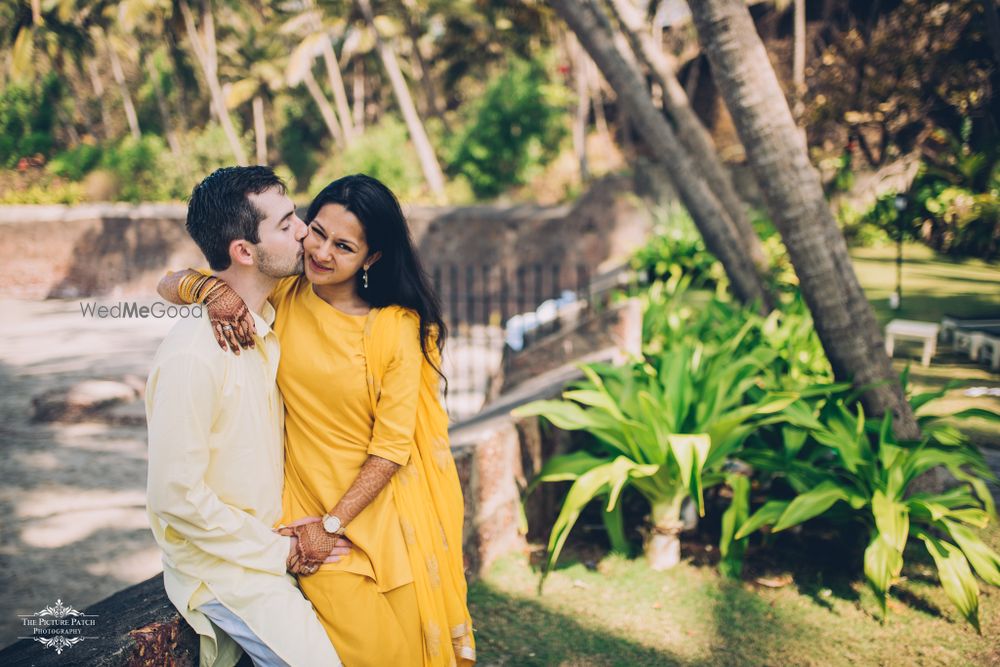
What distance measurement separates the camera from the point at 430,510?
2.23 meters

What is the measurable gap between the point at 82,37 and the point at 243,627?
29.5 meters

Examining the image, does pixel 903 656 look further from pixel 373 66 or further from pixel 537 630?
pixel 373 66

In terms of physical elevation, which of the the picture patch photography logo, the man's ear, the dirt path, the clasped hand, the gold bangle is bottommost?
the dirt path

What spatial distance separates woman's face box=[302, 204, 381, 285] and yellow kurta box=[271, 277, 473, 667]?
0.39 ft

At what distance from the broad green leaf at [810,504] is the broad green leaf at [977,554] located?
1.36 feet

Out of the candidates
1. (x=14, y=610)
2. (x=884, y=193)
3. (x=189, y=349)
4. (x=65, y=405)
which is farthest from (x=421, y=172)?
(x=189, y=349)

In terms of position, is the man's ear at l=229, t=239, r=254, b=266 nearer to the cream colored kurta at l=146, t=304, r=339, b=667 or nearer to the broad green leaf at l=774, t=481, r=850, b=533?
the cream colored kurta at l=146, t=304, r=339, b=667

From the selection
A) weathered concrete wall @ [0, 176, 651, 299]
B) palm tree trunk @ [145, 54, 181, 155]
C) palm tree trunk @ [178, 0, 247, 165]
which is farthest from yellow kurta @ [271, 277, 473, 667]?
palm tree trunk @ [145, 54, 181, 155]

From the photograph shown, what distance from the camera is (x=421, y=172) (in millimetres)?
22844

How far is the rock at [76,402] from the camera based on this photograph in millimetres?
7453

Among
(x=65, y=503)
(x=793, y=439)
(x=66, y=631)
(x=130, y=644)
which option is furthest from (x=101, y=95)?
(x=130, y=644)

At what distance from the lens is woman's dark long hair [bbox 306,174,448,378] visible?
214 cm

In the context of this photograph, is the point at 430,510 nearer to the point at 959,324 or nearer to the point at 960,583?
the point at 960,583

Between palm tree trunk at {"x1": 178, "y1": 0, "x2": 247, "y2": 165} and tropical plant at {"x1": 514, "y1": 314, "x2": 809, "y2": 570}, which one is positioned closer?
tropical plant at {"x1": 514, "y1": 314, "x2": 809, "y2": 570}
